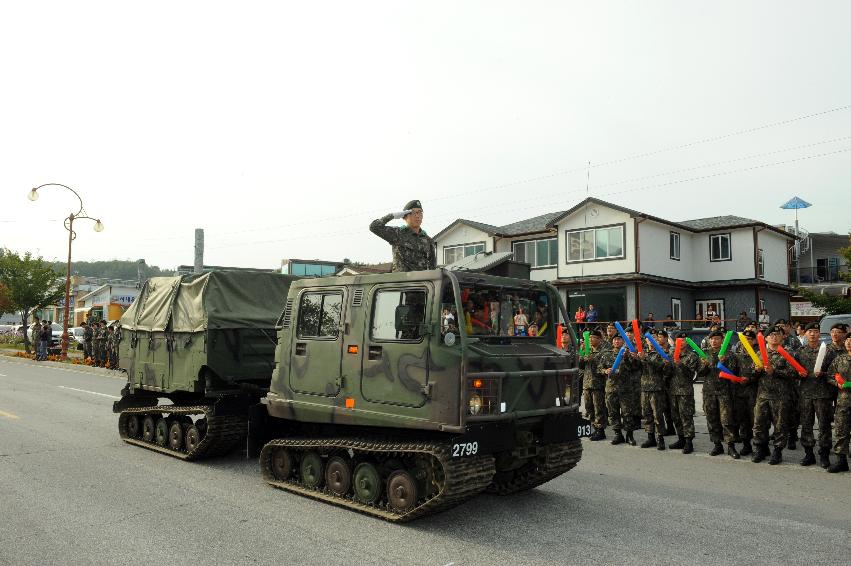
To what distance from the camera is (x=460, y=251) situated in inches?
1554

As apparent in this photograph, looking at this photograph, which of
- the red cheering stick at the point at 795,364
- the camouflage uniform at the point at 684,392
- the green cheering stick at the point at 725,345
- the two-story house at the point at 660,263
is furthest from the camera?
the two-story house at the point at 660,263

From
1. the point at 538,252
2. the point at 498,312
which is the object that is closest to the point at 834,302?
the point at 538,252

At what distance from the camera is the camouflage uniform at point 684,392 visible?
33.7 feet

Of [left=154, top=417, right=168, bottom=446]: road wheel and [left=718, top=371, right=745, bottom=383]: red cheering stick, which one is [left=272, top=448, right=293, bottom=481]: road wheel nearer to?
[left=154, top=417, right=168, bottom=446]: road wheel

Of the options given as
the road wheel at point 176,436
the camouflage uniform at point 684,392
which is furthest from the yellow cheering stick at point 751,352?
the road wheel at point 176,436

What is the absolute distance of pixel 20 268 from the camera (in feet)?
126

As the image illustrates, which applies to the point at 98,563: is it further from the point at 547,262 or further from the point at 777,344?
the point at 547,262

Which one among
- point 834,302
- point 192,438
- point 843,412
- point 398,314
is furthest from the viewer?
point 834,302

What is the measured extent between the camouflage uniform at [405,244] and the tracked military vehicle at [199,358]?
2746 millimetres

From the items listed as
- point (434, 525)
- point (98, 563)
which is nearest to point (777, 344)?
point (434, 525)

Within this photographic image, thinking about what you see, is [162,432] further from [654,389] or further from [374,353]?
[654,389]

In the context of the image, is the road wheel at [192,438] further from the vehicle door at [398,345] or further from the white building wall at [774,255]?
the white building wall at [774,255]

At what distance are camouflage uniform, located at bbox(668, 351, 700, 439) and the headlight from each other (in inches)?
218

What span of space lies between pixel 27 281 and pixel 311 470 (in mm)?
38279
